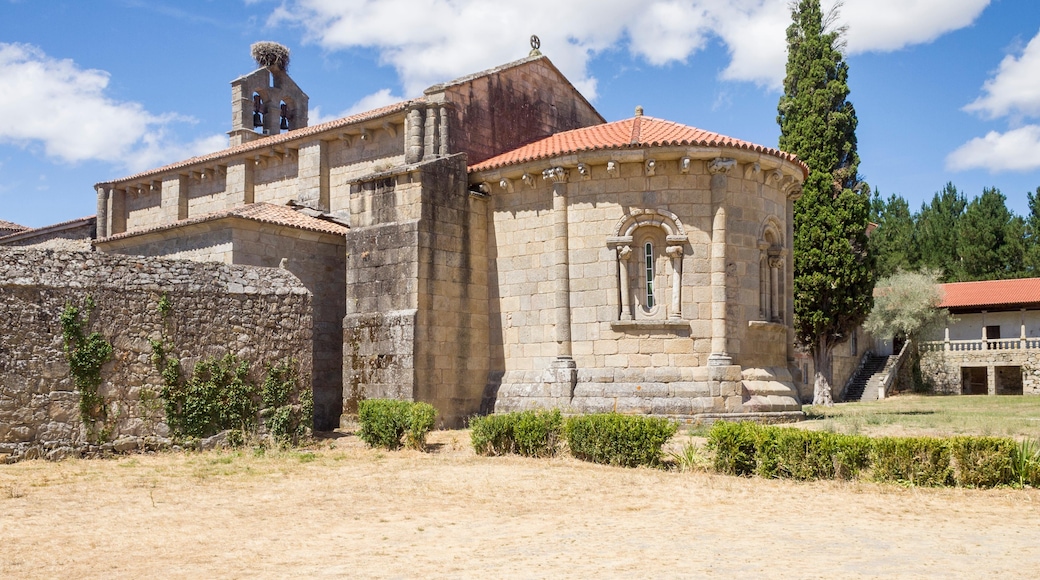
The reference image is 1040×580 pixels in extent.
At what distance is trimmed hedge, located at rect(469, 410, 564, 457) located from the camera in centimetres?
1384

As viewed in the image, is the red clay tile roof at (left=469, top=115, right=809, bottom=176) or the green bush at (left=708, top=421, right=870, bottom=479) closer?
the green bush at (left=708, top=421, right=870, bottom=479)

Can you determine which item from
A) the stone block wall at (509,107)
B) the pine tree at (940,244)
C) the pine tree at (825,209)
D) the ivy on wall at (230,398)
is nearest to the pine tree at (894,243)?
the pine tree at (940,244)

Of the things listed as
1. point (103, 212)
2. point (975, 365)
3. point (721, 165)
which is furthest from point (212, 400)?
point (975, 365)

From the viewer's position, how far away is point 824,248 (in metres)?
30.1

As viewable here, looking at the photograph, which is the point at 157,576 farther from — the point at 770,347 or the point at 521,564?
the point at 770,347

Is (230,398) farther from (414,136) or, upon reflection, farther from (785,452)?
(785,452)

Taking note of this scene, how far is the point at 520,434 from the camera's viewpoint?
1391 cm

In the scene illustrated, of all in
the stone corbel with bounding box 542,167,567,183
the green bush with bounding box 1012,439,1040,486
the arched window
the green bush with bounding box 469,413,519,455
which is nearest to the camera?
the green bush with bounding box 1012,439,1040,486

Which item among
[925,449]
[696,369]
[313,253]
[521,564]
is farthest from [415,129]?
[521,564]

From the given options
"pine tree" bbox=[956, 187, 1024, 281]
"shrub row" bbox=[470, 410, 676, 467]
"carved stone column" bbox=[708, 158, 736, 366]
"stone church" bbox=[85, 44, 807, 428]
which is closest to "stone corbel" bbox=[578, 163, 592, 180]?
"stone church" bbox=[85, 44, 807, 428]

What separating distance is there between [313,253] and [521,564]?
15.1 m

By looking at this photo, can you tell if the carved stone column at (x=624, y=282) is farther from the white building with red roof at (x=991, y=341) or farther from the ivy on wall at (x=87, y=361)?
the white building with red roof at (x=991, y=341)

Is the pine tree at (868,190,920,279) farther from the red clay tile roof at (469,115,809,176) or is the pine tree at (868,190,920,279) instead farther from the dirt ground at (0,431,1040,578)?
the dirt ground at (0,431,1040,578)

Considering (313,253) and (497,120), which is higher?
(497,120)
